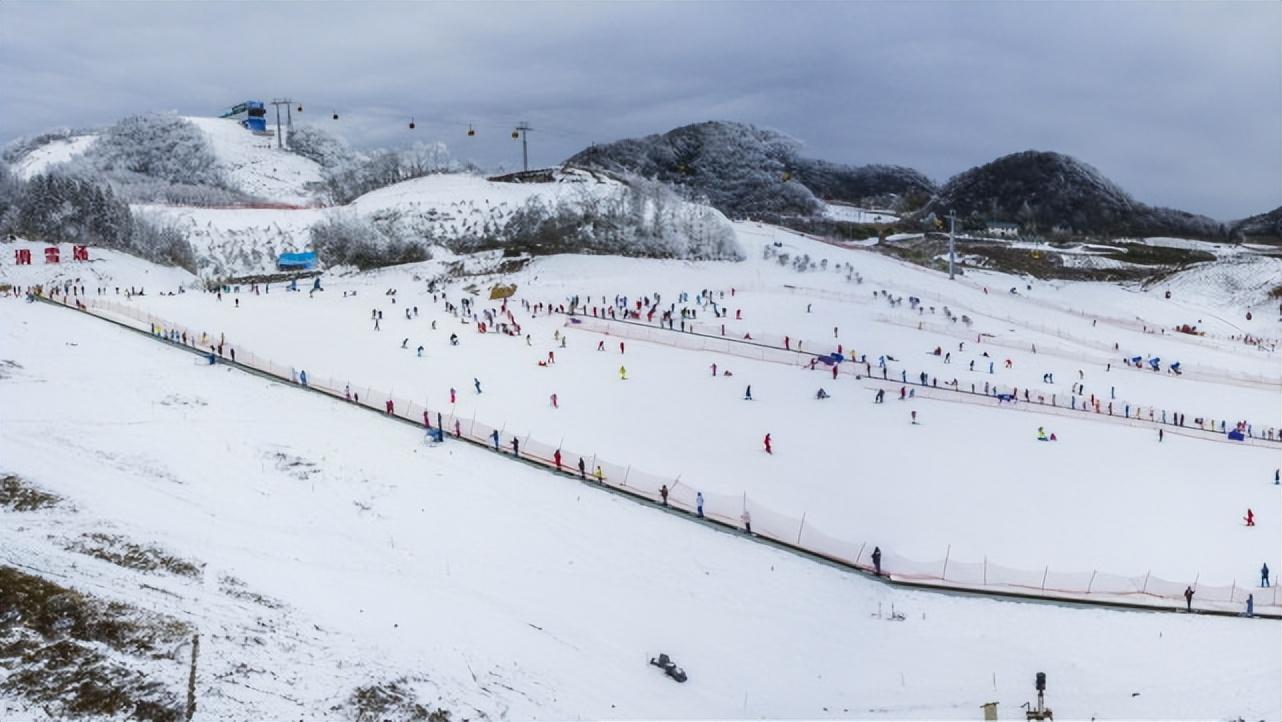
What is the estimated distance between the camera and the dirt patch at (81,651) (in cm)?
1302

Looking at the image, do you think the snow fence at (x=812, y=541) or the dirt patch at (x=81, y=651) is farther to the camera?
the snow fence at (x=812, y=541)

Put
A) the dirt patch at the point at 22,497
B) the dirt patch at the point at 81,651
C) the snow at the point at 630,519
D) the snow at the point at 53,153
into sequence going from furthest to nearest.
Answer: the snow at the point at 53,153, the dirt patch at the point at 22,497, the snow at the point at 630,519, the dirt patch at the point at 81,651

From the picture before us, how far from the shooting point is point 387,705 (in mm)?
14344

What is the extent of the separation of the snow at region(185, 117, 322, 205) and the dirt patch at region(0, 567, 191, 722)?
92165mm

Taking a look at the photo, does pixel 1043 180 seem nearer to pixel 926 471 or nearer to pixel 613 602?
pixel 926 471

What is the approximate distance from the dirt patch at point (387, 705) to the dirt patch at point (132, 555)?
4.77m

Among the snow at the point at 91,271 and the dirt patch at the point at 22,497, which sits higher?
the snow at the point at 91,271

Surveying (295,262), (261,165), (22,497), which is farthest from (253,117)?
(22,497)

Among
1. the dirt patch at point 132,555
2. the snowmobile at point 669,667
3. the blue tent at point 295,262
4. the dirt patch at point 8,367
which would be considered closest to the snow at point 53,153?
the blue tent at point 295,262

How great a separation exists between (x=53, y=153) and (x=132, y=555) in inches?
4914

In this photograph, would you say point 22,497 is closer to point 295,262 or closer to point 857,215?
point 295,262

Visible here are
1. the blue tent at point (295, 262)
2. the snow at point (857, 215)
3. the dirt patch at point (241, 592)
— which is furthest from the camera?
the snow at point (857, 215)

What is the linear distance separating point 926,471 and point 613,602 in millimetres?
12644

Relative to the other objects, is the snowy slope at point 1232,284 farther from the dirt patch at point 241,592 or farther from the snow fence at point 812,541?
the dirt patch at point 241,592
